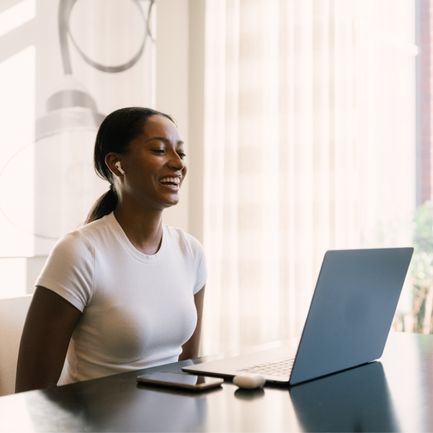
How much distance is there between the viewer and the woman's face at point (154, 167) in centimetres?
184

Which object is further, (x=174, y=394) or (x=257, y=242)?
(x=257, y=242)

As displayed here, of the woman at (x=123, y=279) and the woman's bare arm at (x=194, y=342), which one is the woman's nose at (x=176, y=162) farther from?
the woman's bare arm at (x=194, y=342)

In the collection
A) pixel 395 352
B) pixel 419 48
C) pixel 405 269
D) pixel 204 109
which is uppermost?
pixel 419 48

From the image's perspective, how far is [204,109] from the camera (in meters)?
3.59

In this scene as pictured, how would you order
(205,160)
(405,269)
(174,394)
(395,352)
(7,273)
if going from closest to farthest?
1. (174,394)
2. (405,269)
3. (395,352)
4. (7,273)
5. (205,160)

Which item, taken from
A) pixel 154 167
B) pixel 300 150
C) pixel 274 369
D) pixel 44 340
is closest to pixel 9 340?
pixel 44 340

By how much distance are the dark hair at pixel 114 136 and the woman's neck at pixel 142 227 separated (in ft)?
0.28

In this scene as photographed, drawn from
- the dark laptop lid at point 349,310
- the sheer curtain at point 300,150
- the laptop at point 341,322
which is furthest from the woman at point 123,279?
the sheer curtain at point 300,150

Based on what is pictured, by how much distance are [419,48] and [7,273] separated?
2.03m

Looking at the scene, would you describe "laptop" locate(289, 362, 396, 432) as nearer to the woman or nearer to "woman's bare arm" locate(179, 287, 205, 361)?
the woman

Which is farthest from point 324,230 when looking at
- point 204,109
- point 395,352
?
point 395,352

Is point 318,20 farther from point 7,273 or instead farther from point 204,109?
point 7,273

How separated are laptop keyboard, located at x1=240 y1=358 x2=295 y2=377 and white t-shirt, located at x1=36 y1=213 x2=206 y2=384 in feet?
1.14

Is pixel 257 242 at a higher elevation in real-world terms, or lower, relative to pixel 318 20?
lower
